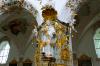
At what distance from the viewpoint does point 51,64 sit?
7.32 m

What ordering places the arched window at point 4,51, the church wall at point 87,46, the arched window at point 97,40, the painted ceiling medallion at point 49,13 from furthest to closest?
the arched window at point 4,51 < the arched window at point 97,40 < the church wall at point 87,46 < the painted ceiling medallion at point 49,13

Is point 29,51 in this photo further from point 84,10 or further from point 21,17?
point 84,10

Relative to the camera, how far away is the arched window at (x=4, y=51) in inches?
619

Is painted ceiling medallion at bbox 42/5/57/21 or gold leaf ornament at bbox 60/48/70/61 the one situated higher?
painted ceiling medallion at bbox 42/5/57/21

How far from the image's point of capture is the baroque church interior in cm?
834

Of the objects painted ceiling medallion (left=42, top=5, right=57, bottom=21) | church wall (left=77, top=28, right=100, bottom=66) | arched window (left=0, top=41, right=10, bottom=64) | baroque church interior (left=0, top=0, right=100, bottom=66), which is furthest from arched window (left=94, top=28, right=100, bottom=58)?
painted ceiling medallion (left=42, top=5, right=57, bottom=21)

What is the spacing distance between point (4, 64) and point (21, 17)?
389cm

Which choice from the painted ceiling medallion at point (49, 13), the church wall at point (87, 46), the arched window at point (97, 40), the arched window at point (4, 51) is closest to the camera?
the painted ceiling medallion at point (49, 13)

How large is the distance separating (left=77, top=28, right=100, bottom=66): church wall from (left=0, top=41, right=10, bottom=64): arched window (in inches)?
184

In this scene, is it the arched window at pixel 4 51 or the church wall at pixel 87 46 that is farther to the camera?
the arched window at pixel 4 51

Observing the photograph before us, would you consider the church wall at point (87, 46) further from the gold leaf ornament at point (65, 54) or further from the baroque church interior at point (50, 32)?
the gold leaf ornament at point (65, 54)

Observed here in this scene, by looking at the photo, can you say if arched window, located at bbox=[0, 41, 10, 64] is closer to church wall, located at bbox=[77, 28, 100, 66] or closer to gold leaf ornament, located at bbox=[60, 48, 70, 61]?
church wall, located at bbox=[77, 28, 100, 66]

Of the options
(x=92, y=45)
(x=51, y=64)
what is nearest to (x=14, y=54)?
(x=92, y=45)

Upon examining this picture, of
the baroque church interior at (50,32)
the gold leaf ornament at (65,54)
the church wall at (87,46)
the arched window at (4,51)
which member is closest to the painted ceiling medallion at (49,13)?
the baroque church interior at (50,32)
